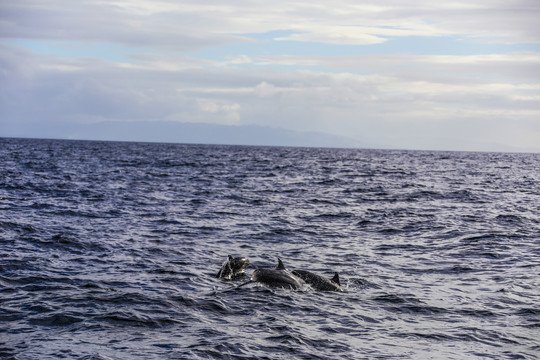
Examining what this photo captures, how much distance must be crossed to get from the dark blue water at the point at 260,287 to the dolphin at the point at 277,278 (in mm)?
376

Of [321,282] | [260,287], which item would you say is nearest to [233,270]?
[260,287]

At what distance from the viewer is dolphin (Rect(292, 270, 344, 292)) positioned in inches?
505

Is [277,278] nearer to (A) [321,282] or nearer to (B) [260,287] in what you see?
(B) [260,287]

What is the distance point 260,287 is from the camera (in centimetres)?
1284

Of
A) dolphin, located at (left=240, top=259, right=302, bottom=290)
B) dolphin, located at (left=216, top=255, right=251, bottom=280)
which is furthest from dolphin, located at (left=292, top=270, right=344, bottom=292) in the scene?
dolphin, located at (left=216, top=255, right=251, bottom=280)

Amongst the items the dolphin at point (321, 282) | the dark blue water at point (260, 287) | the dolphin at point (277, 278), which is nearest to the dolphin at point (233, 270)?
the dark blue water at point (260, 287)

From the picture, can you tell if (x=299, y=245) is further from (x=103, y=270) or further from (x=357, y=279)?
(x=103, y=270)

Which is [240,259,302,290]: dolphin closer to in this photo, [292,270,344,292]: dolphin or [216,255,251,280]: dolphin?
[292,270,344,292]: dolphin

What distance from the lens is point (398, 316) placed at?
1092 centimetres

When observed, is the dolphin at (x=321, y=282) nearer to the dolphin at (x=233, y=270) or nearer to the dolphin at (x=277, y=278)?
the dolphin at (x=277, y=278)

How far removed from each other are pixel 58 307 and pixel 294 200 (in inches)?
884

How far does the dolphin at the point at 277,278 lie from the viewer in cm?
1290

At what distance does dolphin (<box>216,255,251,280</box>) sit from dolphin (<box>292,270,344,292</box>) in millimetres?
1636

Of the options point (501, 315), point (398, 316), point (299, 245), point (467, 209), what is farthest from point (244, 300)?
point (467, 209)
